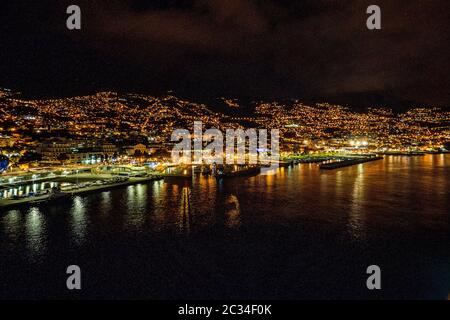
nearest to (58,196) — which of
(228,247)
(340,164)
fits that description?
(228,247)

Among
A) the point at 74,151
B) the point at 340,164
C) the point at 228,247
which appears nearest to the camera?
the point at 228,247

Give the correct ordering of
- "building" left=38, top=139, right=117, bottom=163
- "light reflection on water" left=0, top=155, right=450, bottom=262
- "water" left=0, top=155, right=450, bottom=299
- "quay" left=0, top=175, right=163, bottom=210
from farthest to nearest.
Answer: "building" left=38, top=139, right=117, bottom=163 → "quay" left=0, top=175, right=163, bottom=210 → "light reflection on water" left=0, top=155, right=450, bottom=262 → "water" left=0, top=155, right=450, bottom=299

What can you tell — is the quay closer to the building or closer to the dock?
the building

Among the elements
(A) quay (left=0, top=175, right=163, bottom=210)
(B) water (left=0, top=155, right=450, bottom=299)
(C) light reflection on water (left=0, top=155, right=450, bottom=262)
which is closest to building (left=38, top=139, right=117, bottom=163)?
(A) quay (left=0, top=175, right=163, bottom=210)

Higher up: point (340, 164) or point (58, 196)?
point (340, 164)

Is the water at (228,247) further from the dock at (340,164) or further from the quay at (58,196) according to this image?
the dock at (340,164)

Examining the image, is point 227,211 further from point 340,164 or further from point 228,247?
point 340,164

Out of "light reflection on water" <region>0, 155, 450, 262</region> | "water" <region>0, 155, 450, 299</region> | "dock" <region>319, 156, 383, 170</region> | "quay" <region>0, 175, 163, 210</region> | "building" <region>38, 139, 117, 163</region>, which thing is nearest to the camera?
"water" <region>0, 155, 450, 299</region>
